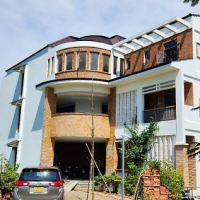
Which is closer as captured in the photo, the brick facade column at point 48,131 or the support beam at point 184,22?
the support beam at point 184,22

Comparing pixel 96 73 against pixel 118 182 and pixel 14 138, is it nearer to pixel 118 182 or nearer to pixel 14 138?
pixel 118 182

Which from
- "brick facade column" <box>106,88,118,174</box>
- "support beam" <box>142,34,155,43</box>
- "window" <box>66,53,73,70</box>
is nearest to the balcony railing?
"brick facade column" <box>106,88,118,174</box>

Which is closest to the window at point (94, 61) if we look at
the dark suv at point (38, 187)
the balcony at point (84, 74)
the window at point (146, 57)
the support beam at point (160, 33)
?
the balcony at point (84, 74)

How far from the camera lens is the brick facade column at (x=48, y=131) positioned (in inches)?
882

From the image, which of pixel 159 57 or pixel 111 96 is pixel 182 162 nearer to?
pixel 111 96

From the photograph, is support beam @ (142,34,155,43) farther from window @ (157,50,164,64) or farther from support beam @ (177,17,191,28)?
support beam @ (177,17,191,28)

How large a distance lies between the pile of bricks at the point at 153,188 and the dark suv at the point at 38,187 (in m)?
5.41

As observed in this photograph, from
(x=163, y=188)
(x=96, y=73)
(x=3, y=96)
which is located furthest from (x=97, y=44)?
(x=3, y=96)

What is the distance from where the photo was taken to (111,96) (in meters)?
22.9

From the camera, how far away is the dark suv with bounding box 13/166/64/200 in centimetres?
Answer: 1102

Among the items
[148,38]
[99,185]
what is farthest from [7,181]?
[148,38]

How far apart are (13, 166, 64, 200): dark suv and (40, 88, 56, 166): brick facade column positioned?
11.0 m

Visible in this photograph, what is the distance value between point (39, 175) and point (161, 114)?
9.92m

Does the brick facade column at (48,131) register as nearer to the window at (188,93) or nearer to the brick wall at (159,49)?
the brick wall at (159,49)
